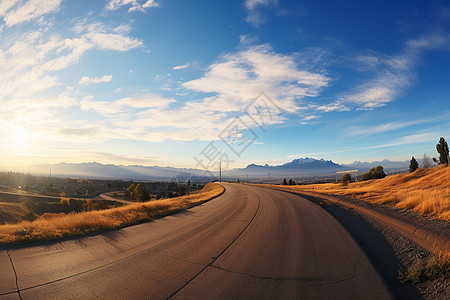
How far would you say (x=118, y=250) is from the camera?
21.6ft

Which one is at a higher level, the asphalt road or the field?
the asphalt road

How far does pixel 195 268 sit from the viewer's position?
516 cm

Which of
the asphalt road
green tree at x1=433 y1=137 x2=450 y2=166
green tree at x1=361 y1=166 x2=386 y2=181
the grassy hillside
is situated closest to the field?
the grassy hillside

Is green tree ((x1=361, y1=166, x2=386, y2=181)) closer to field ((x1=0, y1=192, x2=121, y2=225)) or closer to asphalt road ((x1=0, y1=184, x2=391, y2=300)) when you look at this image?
asphalt road ((x1=0, y1=184, x2=391, y2=300))

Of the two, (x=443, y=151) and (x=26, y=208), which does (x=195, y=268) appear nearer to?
(x=26, y=208)

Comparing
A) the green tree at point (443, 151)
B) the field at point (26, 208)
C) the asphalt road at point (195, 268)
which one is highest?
the green tree at point (443, 151)

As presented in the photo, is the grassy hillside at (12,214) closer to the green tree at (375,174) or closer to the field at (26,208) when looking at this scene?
the field at (26,208)

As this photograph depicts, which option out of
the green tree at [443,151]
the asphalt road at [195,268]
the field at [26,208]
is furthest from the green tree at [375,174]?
the field at [26,208]

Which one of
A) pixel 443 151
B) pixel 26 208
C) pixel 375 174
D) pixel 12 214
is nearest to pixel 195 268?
pixel 12 214

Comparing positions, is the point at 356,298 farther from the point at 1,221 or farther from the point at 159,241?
the point at 1,221

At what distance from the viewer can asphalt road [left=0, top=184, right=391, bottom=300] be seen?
13.5 ft

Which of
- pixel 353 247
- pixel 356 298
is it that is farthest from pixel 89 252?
pixel 353 247

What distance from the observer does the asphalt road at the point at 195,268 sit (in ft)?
13.5

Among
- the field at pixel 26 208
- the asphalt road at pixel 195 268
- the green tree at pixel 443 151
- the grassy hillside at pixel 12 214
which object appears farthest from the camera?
the green tree at pixel 443 151
